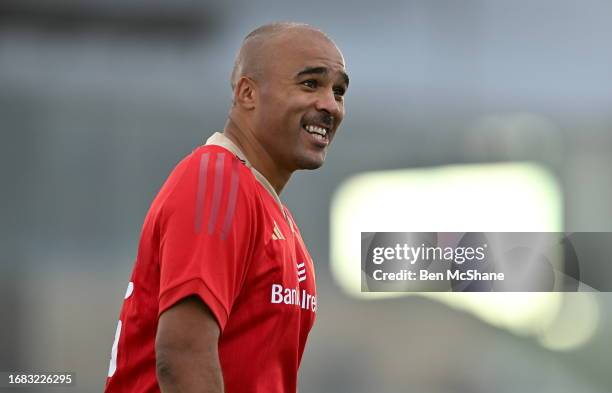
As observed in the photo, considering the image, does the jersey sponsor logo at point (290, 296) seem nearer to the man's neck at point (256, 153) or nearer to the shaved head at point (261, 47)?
the man's neck at point (256, 153)

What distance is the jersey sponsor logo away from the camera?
4.76 ft

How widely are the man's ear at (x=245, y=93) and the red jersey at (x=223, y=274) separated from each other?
12 cm

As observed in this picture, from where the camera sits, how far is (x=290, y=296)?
1482mm

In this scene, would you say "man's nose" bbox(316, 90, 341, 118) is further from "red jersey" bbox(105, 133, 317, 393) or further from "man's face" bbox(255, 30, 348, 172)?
"red jersey" bbox(105, 133, 317, 393)

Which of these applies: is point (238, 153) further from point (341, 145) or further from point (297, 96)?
point (341, 145)

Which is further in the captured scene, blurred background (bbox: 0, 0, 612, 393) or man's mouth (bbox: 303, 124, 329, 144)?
blurred background (bbox: 0, 0, 612, 393)

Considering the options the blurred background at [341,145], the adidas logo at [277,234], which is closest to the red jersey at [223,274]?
the adidas logo at [277,234]

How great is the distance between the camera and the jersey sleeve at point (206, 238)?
1.31m

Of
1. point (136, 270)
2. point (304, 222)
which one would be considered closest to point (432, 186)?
point (304, 222)

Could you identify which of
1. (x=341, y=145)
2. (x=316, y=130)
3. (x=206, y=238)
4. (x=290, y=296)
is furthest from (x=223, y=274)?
(x=341, y=145)

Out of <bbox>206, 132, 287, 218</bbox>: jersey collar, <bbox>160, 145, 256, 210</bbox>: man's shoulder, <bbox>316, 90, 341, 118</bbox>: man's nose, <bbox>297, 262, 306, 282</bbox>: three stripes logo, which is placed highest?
<bbox>316, 90, 341, 118</bbox>: man's nose

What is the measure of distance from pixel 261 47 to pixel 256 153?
19cm

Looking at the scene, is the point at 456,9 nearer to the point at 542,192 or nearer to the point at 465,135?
the point at 465,135

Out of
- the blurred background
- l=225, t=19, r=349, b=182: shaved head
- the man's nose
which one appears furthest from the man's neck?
the blurred background
